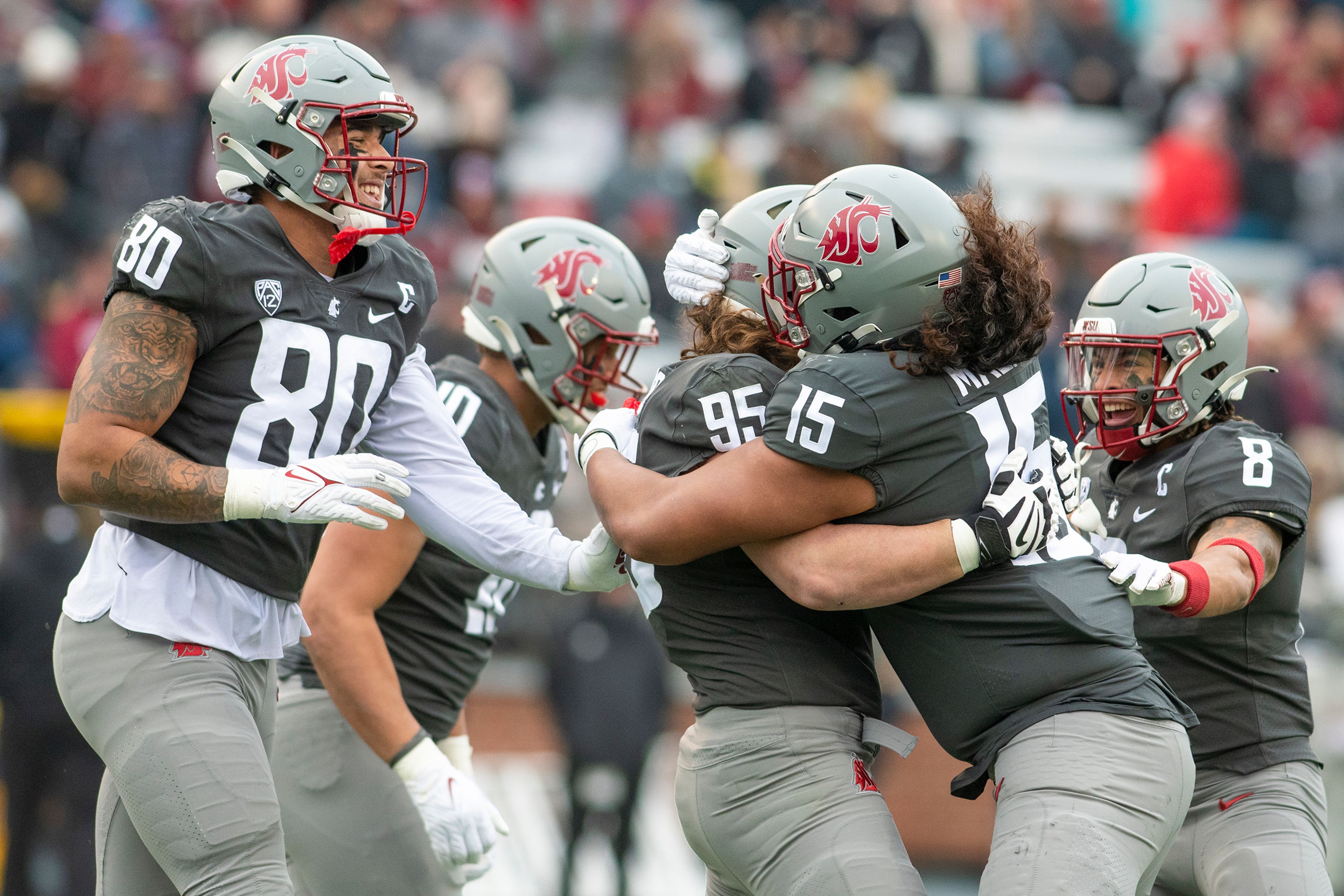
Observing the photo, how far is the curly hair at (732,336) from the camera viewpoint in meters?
3.47

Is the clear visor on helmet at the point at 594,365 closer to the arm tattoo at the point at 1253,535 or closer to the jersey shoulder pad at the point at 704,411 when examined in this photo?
the jersey shoulder pad at the point at 704,411

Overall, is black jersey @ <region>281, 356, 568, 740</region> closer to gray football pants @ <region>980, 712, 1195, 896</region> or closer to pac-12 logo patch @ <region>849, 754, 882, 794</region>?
pac-12 logo patch @ <region>849, 754, 882, 794</region>

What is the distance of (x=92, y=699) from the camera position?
124 inches

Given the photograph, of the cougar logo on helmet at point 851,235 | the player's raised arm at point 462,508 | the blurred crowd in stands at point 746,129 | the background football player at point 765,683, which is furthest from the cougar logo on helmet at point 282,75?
the blurred crowd in stands at point 746,129

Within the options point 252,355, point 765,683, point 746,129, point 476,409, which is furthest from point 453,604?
point 746,129

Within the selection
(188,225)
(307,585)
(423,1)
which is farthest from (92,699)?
(423,1)

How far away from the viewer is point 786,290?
3283 mm

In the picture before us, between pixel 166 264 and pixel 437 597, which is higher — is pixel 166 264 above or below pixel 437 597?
above

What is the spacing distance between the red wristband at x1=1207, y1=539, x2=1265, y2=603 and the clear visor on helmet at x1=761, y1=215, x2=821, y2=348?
1.19 metres

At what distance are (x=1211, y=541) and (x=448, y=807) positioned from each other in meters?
2.02

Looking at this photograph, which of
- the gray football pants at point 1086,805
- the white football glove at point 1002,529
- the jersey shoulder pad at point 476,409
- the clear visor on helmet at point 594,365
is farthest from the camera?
the clear visor on helmet at point 594,365

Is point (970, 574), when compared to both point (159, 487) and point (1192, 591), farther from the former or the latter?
point (159, 487)

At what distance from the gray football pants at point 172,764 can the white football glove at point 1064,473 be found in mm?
1849

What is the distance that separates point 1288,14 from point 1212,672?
12117 mm
